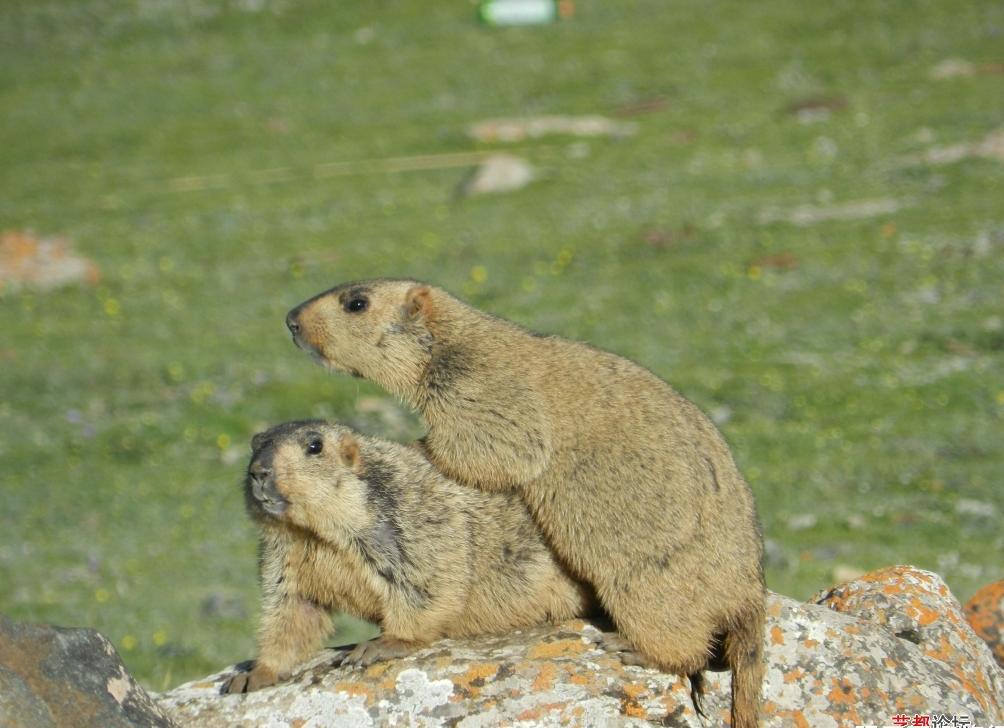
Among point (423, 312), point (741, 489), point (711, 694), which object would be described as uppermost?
point (423, 312)

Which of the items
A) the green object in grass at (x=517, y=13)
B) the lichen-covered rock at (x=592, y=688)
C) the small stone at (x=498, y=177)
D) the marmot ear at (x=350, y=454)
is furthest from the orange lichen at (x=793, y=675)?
the green object in grass at (x=517, y=13)

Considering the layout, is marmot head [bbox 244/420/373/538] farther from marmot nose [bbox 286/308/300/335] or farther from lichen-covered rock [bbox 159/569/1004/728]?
marmot nose [bbox 286/308/300/335]

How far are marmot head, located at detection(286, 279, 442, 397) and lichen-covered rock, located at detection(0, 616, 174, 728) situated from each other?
2.47 meters

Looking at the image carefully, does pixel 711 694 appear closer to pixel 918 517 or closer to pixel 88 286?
pixel 918 517

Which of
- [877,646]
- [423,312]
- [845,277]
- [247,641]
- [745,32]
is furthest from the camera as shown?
[745,32]

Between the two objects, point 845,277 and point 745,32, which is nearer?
point 845,277

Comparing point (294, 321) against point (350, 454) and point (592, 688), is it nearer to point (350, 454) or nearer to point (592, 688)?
point (350, 454)

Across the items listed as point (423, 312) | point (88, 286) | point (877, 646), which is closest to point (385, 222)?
point (88, 286)

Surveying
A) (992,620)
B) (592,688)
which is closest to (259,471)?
(592,688)

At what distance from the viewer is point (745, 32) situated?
38719 millimetres

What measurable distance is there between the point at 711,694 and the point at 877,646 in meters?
0.95

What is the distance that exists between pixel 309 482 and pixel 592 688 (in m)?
1.92

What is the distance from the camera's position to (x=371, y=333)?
8484mm

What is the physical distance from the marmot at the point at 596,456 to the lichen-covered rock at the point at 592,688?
222 mm
